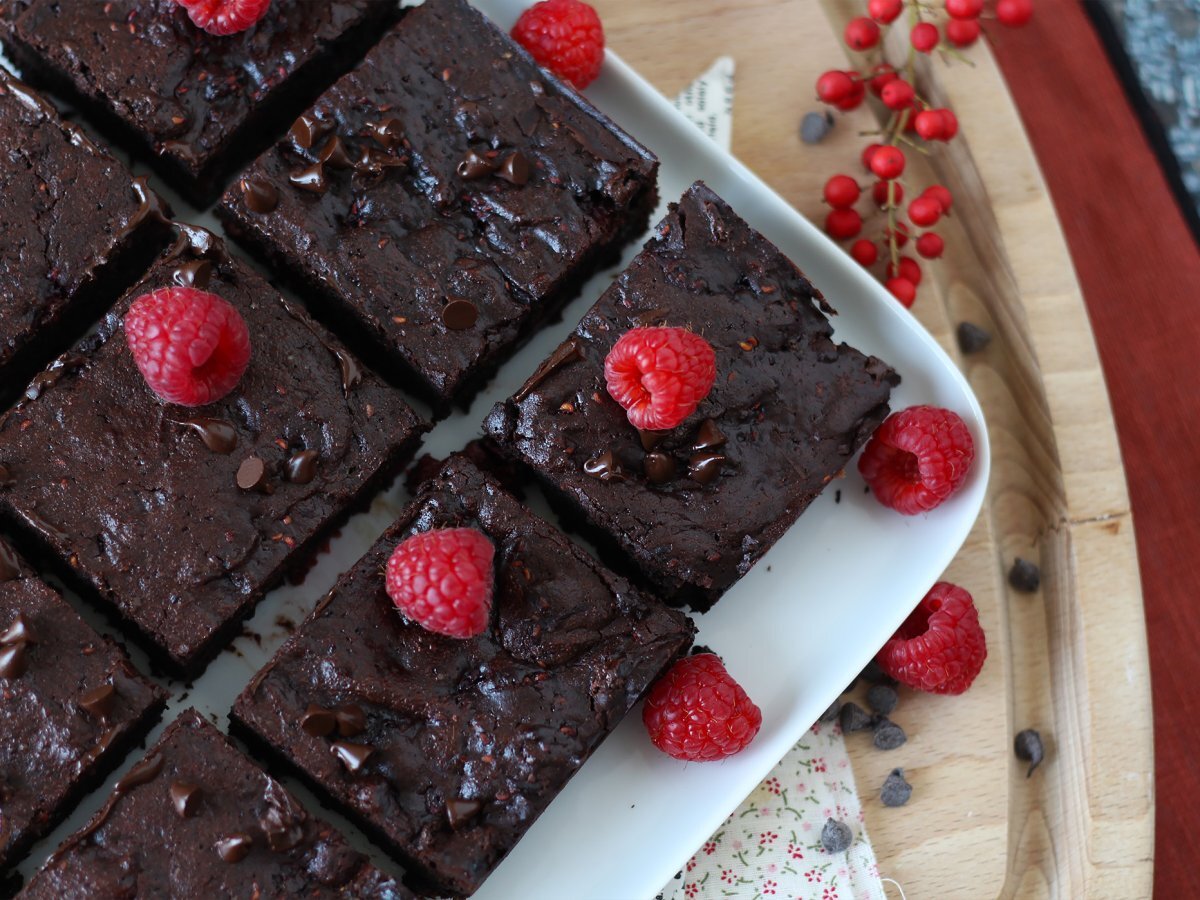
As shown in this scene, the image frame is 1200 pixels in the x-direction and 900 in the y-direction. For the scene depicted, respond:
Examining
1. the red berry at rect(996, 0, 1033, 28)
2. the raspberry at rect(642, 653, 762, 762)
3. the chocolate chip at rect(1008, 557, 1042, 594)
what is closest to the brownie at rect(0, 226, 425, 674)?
the raspberry at rect(642, 653, 762, 762)

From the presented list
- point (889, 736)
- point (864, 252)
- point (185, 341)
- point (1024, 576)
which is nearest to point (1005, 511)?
point (1024, 576)

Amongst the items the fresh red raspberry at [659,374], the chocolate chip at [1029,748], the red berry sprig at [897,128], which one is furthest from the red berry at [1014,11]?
the chocolate chip at [1029,748]

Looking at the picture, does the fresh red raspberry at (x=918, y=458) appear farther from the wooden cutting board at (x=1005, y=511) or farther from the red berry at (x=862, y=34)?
the red berry at (x=862, y=34)

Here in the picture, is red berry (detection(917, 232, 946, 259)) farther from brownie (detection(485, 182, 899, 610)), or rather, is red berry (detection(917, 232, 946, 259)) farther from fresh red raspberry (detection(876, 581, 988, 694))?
fresh red raspberry (detection(876, 581, 988, 694))

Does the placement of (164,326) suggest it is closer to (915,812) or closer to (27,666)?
(27,666)

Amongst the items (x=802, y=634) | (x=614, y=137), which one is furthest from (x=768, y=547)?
(x=614, y=137)
